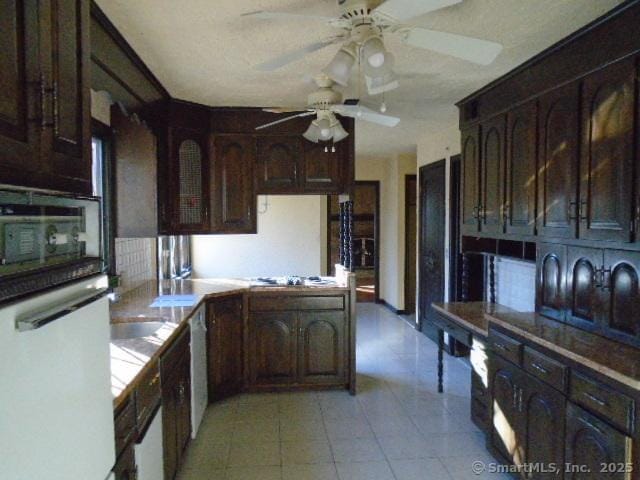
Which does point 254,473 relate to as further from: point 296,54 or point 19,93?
point 19,93

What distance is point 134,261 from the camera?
146 inches

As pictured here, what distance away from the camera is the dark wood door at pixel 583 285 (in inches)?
89.9

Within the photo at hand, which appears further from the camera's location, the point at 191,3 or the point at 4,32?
the point at 191,3

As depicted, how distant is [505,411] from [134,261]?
288cm

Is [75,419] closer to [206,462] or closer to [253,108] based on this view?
[206,462]

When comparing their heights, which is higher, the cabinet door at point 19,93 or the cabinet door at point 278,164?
the cabinet door at point 278,164

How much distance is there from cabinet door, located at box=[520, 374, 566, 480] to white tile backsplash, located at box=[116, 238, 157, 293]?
9.13ft

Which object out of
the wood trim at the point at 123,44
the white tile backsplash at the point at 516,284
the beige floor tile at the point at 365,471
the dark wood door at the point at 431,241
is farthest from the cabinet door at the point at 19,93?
the dark wood door at the point at 431,241

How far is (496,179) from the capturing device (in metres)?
3.23

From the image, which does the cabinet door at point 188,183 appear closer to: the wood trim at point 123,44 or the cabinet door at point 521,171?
the wood trim at point 123,44

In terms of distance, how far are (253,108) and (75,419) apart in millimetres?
3235

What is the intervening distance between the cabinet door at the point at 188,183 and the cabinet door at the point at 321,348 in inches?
47.5

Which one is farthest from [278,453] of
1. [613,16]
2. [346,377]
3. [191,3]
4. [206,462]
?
[613,16]

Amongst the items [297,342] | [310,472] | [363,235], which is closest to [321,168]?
[297,342]
